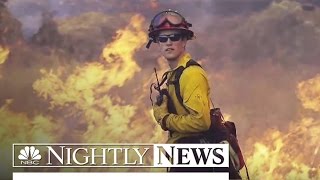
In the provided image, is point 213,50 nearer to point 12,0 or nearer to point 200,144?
point 200,144

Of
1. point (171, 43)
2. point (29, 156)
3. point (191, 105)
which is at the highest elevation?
point (171, 43)

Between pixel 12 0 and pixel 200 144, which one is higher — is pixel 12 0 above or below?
above

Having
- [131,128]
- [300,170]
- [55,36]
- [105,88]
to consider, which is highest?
[55,36]

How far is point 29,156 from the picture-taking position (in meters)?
3.55

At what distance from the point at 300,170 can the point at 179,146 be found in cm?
A: 74

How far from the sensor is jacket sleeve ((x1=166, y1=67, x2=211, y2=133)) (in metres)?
3.47

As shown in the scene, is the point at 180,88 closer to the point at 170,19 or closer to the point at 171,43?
the point at 171,43

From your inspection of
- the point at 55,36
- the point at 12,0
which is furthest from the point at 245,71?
the point at 12,0

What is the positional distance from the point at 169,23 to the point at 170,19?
0.02 meters

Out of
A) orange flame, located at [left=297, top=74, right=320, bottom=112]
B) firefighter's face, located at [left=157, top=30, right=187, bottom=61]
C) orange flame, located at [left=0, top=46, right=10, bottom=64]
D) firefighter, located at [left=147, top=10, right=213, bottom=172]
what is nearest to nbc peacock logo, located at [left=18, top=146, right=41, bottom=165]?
orange flame, located at [left=0, top=46, right=10, bottom=64]

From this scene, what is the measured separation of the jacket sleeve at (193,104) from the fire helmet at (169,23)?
0.23 m

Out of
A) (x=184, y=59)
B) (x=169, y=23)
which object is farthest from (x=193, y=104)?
(x=169, y=23)

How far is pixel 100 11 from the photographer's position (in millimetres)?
3516

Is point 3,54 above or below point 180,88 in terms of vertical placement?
above
